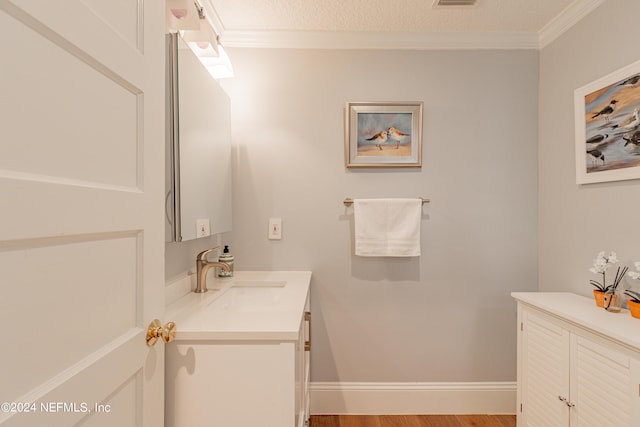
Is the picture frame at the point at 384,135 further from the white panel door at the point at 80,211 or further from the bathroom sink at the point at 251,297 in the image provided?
the white panel door at the point at 80,211

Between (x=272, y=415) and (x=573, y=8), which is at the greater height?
(x=573, y=8)

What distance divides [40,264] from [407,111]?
1.95m

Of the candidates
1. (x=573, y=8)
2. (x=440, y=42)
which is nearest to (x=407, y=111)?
(x=440, y=42)

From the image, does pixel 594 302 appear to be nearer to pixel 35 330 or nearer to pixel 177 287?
pixel 177 287

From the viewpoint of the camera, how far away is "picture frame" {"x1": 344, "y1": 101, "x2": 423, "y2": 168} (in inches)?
79.3

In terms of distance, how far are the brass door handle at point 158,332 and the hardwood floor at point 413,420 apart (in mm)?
1428

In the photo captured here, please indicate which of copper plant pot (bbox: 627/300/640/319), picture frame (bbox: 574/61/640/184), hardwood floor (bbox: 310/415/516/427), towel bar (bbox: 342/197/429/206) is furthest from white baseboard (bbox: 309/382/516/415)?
picture frame (bbox: 574/61/640/184)

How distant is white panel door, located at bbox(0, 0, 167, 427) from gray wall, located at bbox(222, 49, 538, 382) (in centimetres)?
116

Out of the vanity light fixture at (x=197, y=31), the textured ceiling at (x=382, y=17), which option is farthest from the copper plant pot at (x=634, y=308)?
the vanity light fixture at (x=197, y=31)

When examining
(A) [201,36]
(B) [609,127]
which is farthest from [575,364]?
(A) [201,36]

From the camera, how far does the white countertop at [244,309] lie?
98 cm

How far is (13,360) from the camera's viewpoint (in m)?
0.48

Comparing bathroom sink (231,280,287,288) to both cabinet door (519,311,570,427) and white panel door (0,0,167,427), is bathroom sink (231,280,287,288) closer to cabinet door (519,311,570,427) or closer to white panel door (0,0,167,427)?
white panel door (0,0,167,427)

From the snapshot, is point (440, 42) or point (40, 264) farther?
point (440, 42)
